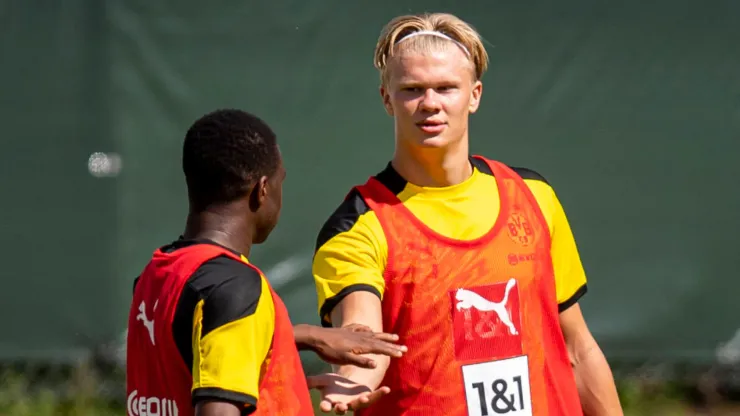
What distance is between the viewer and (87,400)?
6.16 metres

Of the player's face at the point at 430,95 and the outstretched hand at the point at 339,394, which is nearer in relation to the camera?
the outstretched hand at the point at 339,394

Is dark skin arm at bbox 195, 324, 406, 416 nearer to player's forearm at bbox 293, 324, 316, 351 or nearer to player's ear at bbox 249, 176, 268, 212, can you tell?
player's forearm at bbox 293, 324, 316, 351

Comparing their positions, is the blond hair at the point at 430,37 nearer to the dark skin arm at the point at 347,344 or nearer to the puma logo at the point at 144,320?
the dark skin arm at the point at 347,344

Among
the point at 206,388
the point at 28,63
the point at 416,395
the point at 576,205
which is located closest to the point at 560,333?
the point at 416,395

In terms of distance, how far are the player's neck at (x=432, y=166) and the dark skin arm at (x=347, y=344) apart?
29.2 inches

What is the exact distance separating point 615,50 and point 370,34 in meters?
1.23

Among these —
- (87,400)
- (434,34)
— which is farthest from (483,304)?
(87,400)

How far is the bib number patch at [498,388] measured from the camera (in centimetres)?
347

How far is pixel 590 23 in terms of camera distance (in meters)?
6.35

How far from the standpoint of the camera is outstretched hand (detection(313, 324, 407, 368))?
2.95 m

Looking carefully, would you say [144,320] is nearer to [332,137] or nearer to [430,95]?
[430,95]

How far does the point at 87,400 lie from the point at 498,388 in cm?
322

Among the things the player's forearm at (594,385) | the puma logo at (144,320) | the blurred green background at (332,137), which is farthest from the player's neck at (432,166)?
the blurred green background at (332,137)

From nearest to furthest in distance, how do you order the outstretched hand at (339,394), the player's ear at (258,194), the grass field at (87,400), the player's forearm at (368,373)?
the player's ear at (258,194) → the outstretched hand at (339,394) → the player's forearm at (368,373) → the grass field at (87,400)
